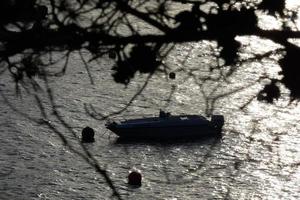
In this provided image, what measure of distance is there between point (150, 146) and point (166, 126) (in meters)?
1.34

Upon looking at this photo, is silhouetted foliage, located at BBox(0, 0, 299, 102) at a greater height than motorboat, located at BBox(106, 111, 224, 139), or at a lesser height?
lesser

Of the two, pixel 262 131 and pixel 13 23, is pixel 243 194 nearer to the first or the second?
pixel 262 131

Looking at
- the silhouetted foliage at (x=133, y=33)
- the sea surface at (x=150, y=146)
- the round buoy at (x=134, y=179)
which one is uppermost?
the sea surface at (x=150, y=146)

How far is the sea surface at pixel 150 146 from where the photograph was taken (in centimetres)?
2445

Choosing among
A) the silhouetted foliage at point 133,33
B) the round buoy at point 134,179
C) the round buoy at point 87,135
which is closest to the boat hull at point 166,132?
the round buoy at point 87,135

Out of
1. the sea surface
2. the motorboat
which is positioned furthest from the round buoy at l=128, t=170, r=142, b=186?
the motorboat

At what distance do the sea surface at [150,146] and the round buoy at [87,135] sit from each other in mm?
302

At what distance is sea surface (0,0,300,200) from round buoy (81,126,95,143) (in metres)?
0.30

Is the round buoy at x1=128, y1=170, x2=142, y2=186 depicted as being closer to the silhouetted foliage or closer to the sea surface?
the sea surface

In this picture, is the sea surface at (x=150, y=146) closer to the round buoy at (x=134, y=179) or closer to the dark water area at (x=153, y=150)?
the dark water area at (x=153, y=150)

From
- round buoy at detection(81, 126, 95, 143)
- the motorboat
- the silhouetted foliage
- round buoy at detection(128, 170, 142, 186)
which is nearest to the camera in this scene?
the silhouetted foliage

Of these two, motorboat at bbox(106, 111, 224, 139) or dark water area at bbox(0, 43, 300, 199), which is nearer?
dark water area at bbox(0, 43, 300, 199)

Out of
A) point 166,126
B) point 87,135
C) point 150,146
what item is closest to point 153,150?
point 150,146

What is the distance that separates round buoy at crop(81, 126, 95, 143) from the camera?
28.4 m
